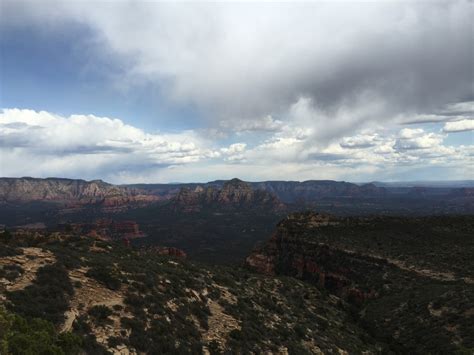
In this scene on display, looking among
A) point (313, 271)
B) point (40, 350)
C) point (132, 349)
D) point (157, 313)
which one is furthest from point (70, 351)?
point (313, 271)

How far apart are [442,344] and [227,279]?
20777 millimetres

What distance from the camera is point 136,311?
23.5 m

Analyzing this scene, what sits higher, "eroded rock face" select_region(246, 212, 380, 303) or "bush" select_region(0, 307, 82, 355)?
"bush" select_region(0, 307, 82, 355)

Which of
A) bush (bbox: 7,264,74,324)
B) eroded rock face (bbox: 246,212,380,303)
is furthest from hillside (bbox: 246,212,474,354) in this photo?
bush (bbox: 7,264,74,324)

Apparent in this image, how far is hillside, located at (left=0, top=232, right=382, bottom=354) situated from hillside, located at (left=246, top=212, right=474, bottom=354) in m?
5.04

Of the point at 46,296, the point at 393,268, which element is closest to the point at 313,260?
the point at 393,268

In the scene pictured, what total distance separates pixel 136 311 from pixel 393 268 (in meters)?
44.5

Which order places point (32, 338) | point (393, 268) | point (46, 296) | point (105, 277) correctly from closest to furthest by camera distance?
point (32, 338)
point (46, 296)
point (105, 277)
point (393, 268)

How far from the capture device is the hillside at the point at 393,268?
3706 cm

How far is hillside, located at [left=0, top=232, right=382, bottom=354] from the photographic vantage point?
1859 centimetres

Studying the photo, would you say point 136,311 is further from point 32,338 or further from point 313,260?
point 313,260

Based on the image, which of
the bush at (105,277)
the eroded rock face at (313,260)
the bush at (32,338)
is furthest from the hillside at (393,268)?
the bush at (32,338)

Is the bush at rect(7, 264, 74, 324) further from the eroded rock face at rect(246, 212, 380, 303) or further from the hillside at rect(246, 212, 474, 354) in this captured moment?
the eroded rock face at rect(246, 212, 380, 303)

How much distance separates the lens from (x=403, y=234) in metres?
75.4
